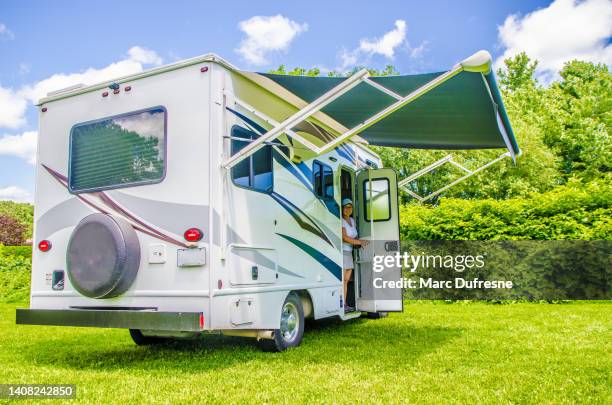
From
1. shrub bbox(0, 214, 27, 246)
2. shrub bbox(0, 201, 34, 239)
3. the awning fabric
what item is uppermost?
shrub bbox(0, 201, 34, 239)

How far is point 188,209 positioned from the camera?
5074mm

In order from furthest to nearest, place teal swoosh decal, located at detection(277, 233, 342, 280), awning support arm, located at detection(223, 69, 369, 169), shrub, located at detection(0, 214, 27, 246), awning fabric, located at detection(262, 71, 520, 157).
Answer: shrub, located at detection(0, 214, 27, 246) → teal swoosh decal, located at detection(277, 233, 342, 280) → awning fabric, located at detection(262, 71, 520, 157) → awning support arm, located at detection(223, 69, 369, 169)

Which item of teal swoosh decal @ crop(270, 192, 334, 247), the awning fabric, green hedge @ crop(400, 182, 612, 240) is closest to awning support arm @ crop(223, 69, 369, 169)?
the awning fabric

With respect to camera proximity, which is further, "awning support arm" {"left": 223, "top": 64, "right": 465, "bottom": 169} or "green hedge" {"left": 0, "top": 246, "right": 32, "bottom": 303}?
"green hedge" {"left": 0, "top": 246, "right": 32, "bottom": 303}

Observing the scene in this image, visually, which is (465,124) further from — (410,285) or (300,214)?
(410,285)

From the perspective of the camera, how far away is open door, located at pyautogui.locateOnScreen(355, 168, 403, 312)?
25.1 ft

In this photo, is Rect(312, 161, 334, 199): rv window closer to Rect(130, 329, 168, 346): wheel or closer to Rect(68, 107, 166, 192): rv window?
Rect(68, 107, 166, 192): rv window

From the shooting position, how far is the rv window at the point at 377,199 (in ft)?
25.7

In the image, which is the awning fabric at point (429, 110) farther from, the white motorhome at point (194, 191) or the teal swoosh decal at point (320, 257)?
the teal swoosh decal at point (320, 257)

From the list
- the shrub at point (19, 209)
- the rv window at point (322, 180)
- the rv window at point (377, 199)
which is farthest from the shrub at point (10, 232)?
the rv window at point (322, 180)

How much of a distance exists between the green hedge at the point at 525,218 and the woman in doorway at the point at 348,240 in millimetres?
4152

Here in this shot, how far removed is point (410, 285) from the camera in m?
11.8

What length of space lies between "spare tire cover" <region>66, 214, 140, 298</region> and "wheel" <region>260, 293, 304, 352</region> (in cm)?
160

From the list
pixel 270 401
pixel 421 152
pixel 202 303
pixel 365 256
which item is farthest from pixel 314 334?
pixel 421 152
